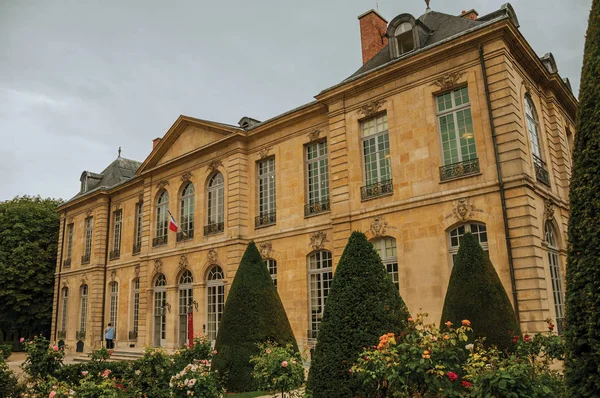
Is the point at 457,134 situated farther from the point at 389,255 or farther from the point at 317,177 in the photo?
the point at 317,177

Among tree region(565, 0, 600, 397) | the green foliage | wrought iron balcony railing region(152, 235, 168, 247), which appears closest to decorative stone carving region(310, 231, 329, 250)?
the green foliage

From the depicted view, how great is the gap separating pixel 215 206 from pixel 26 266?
15.7 m

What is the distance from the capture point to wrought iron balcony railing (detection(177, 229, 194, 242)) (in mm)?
19475

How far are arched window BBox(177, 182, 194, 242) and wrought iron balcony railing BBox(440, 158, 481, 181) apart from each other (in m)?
10.9

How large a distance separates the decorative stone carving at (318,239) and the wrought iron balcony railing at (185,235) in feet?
20.6

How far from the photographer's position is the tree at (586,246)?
3.09 meters

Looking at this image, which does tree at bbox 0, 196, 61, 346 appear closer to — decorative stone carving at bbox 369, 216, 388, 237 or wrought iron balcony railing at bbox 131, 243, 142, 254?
wrought iron balcony railing at bbox 131, 243, 142, 254

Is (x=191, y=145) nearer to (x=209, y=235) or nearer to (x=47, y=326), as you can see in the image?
(x=209, y=235)

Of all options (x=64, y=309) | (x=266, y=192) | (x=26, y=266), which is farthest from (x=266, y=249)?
(x=26, y=266)

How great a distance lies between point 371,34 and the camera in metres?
16.3

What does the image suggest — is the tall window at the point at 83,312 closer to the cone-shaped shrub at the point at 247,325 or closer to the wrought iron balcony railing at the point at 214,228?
the wrought iron balcony railing at the point at 214,228

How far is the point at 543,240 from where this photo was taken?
11.4 m

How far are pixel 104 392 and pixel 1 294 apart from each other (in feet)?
81.8

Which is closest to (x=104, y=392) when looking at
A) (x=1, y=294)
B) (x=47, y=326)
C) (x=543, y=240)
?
(x=543, y=240)
